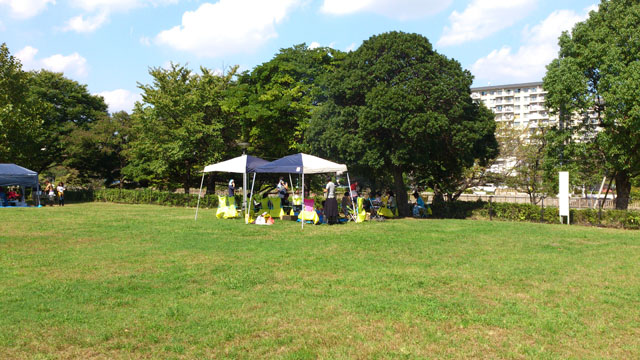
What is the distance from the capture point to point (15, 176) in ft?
88.9

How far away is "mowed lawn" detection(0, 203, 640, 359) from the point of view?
4.56m

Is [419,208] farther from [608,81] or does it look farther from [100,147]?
[100,147]

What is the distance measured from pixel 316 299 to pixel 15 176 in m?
27.5

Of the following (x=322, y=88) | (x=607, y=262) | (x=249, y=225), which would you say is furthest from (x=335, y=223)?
(x=322, y=88)

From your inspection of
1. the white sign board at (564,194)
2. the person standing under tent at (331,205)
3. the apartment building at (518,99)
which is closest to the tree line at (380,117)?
the white sign board at (564,194)

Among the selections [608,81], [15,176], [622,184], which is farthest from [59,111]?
[622,184]

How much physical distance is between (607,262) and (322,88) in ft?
65.9

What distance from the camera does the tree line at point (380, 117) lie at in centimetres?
1880

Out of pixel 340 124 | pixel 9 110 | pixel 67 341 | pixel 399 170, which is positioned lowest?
pixel 67 341

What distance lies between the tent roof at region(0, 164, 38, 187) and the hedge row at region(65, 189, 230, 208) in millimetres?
6150

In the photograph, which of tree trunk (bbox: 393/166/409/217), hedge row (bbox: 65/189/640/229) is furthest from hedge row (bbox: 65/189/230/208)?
tree trunk (bbox: 393/166/409/217)

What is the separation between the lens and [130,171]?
112 feet

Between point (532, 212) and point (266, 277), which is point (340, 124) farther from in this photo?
point (266, 277)

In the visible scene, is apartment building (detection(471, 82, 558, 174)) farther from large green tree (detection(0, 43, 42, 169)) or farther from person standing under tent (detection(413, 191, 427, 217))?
large green tree (detection(0, 43, 42, 169))
